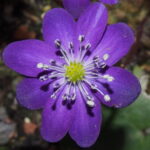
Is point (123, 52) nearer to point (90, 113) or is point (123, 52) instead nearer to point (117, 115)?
point (90, 113)

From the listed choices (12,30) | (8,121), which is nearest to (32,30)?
(12,30)

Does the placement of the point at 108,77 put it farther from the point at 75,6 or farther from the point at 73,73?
the point at 75,6

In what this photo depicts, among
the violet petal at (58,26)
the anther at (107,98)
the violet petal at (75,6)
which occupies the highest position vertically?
the violet petal at (75,6)

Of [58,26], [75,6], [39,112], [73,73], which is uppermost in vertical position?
[75,6]

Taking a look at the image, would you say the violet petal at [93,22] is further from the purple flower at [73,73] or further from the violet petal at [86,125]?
the violet petal at [86,125]

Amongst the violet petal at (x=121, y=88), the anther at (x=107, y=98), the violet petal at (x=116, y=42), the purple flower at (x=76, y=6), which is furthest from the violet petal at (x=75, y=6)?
the anther at (x=107, y=98)

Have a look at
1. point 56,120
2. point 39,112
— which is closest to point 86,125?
point 56,120

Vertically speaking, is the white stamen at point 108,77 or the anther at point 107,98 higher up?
the white stamen at point 108,77
